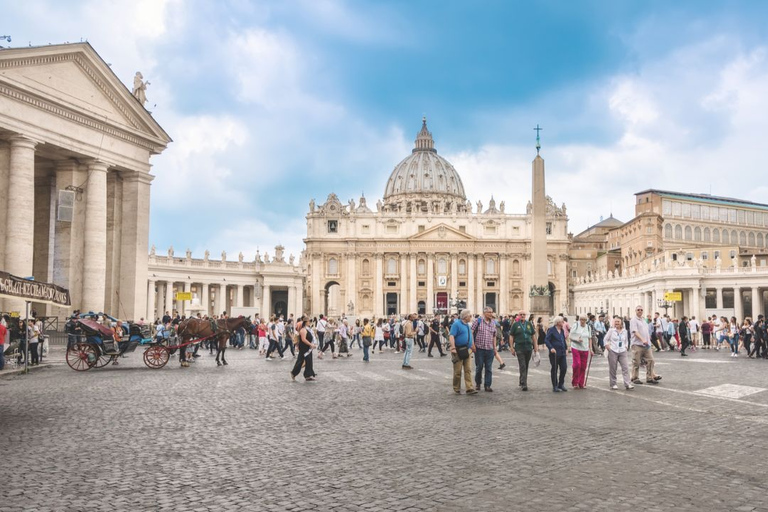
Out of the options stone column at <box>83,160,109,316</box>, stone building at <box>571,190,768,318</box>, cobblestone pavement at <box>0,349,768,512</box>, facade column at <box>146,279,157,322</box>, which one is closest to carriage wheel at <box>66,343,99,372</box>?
cobblestone pavement at <box>0,349,768,512</box>

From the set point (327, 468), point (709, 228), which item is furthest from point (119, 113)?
point (709, 228)

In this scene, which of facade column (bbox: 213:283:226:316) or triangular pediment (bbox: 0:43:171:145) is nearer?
triangular pediment (bbox: 0:43:171:145)

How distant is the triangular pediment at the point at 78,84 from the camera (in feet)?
74.8

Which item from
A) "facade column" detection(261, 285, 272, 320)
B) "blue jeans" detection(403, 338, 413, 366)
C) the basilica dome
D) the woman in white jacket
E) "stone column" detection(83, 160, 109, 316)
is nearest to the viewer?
the woman in white jacket

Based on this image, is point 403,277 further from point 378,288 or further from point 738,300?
point 738,300

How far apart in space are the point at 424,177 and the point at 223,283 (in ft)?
198

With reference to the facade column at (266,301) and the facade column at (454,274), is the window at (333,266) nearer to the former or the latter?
the facade column at (454,274)

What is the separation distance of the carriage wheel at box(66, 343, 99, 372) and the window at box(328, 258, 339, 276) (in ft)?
243

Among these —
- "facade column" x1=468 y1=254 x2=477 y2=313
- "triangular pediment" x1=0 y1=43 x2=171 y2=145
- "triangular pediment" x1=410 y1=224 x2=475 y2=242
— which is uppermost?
"triangular pediment" x1=410 y1=224 x2=475 y2=242

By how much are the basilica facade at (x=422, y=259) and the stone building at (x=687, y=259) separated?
25.3 feet

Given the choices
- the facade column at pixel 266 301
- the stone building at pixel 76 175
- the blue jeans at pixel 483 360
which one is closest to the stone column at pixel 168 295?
the facade column at pixel 266 301

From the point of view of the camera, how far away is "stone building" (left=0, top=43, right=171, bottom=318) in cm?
2264

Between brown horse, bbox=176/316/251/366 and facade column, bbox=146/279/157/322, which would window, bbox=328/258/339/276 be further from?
brown horse, bbox=176/316/251/366

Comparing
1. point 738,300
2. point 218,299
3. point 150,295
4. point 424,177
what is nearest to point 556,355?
point 738,300
